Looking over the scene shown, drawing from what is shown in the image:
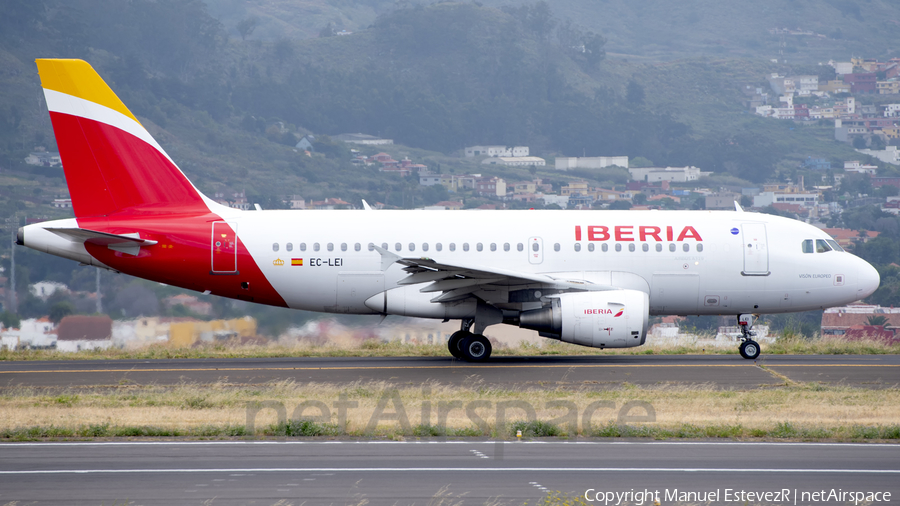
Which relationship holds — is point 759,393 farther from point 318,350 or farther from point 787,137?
point 787,137

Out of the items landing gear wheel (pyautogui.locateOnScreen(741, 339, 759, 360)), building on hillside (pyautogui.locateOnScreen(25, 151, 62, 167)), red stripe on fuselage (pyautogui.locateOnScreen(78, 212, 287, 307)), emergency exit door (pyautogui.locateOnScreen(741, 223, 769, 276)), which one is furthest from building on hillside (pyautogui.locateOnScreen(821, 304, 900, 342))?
building on hillside (pyautogui.locateOnScreen(25, 151, 62, 167))

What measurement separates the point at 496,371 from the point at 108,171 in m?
10.4

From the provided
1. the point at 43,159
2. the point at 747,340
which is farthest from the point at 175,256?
the point at 43,159

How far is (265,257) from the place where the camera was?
2306 cm

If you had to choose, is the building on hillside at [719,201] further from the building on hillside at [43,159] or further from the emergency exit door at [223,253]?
the emergency exit door at [223,253]

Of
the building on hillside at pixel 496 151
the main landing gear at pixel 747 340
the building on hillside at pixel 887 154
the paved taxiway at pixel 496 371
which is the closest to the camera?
the paved taxiway at pixel 496 371

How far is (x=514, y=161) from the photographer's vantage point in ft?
569

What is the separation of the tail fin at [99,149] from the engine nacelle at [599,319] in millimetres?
9121

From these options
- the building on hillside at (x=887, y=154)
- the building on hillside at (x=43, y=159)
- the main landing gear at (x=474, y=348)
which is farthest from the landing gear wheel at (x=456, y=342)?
the building on hillside at (x=887, y=154)

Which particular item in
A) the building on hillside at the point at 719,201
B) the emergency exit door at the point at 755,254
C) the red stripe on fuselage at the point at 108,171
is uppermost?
the building on hillside at the point at 719,201

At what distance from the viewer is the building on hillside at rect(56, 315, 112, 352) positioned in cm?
3031

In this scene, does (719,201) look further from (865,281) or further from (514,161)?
(865,281)

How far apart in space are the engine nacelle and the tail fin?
9.12 meters

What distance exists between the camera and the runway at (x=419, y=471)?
10.5 meters
